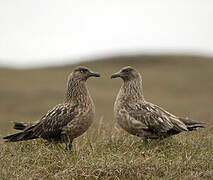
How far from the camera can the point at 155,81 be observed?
27141mm

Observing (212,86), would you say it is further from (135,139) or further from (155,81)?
(135,139)

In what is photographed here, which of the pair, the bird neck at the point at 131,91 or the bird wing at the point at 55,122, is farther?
the bird neck at the point at 131,91

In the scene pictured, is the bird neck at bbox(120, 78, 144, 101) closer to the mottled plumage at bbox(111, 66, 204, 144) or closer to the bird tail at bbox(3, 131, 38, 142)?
the mottled plumage at bbox(111, 66, 204, 144)

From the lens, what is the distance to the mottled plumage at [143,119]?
6211mm

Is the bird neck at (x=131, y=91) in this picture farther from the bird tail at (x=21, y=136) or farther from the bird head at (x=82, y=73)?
the bird tail at (x=21, y=136)

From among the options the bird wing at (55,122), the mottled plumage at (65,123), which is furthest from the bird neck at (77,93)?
the bird wing at (55,122)

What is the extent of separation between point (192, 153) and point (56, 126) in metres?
1.81

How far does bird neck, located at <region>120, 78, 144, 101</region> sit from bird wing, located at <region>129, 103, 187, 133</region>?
0.28 m

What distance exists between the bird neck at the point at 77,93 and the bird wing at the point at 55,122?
0.15 metres

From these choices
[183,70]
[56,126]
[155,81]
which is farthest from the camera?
[183,70]

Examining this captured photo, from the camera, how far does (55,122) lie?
6156mm

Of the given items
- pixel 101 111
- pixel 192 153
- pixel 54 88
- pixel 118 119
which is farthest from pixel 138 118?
pixel 54 88

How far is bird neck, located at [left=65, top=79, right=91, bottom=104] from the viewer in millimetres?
6422

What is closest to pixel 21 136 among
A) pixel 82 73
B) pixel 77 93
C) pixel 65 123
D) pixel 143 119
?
pixel 65 123
